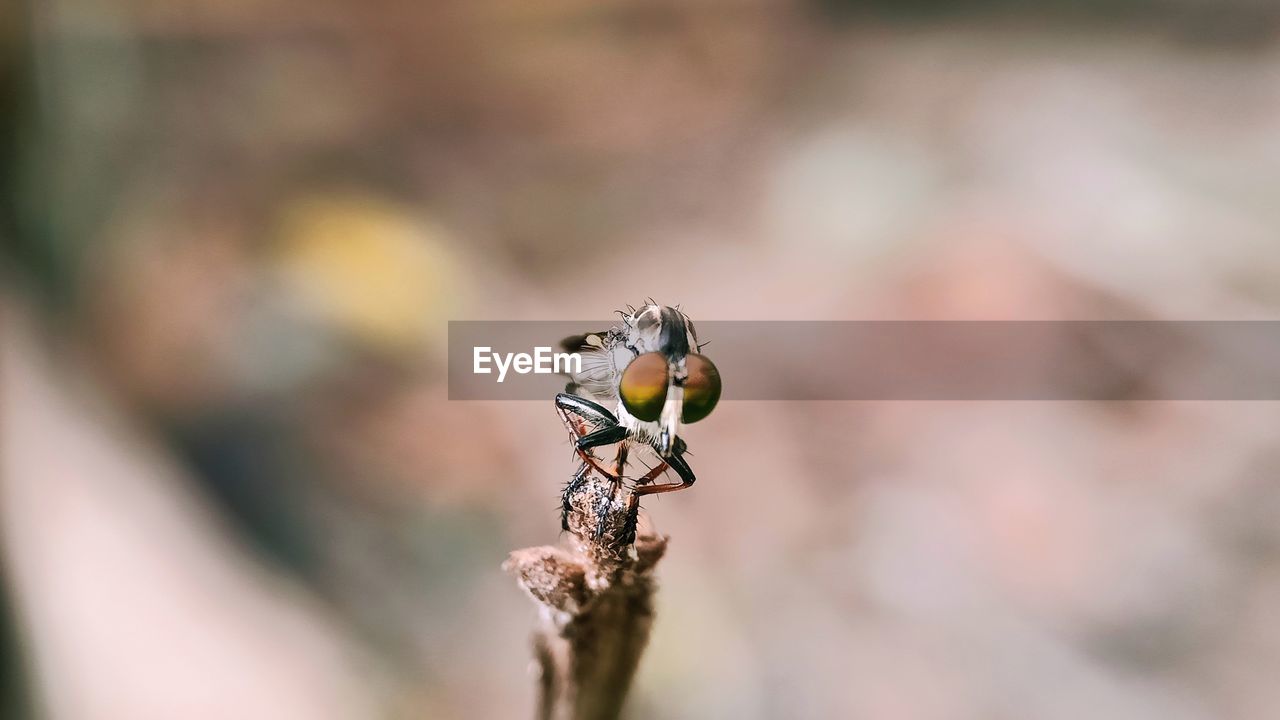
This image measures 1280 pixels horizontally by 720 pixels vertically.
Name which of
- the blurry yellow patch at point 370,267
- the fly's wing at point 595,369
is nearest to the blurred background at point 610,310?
the blurry yellow patch at point 370,267

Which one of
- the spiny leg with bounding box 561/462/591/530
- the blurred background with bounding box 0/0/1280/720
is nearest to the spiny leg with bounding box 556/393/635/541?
the spiny leg with bounding box 561/462/591/530

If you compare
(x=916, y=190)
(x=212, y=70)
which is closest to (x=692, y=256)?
(x=916, y=190)

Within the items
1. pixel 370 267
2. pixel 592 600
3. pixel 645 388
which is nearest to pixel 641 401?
pixel 645 388

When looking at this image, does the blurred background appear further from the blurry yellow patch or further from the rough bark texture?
the rough bark texture

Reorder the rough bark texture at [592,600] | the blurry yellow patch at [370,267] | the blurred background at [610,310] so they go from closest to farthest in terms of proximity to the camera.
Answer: the rough bark texture at [592,600] → the blurred background at [610,310] → the blurry yellow patch at [370,267]

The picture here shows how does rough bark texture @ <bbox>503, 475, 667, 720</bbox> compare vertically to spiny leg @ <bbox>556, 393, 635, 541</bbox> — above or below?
below

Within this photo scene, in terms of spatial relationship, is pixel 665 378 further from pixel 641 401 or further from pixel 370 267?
pixel 370 267

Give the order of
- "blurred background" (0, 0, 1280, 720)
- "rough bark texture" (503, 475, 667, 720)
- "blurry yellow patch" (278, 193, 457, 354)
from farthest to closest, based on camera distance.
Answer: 1. "blurry yellow patch" (278, 193, 457, 354)
2. "blurred background" (0, 0, 1280, 720)
3. "rough bark texture" (503, 475, 667, 720)

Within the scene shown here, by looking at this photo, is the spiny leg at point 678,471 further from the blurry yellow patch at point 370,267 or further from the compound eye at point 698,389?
the blurry yellow patch at point 370,267
